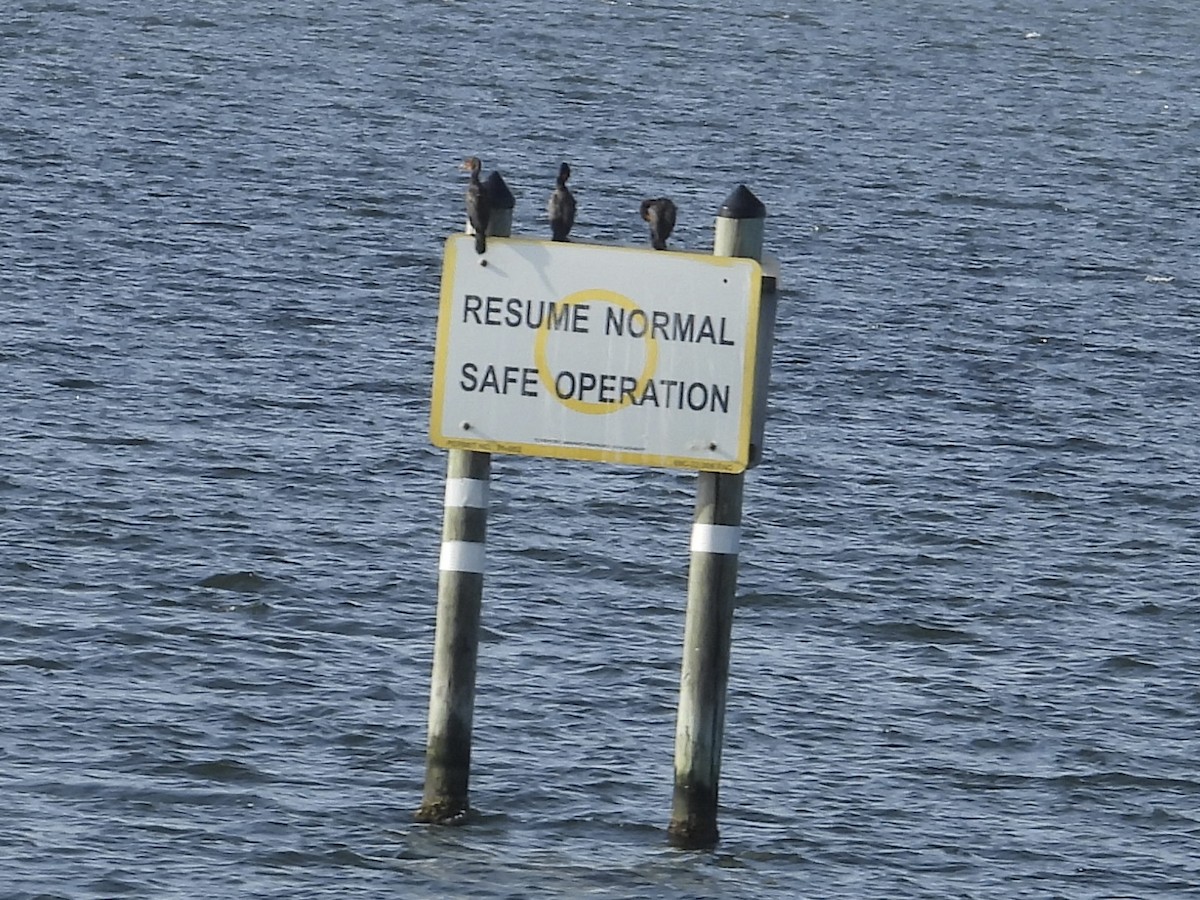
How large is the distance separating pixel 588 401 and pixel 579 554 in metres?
8.46

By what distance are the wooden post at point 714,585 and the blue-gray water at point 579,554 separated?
94 cm

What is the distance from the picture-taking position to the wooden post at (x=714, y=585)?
49.5 ft

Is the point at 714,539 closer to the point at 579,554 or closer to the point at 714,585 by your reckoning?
the point at 714,585

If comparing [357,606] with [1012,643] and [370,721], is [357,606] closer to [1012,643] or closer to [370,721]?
[370,721]

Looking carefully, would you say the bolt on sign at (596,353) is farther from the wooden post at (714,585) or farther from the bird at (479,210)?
the wooden post at (714,585)

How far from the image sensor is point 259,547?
2309 centimetres

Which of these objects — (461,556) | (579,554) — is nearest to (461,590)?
(461,556)

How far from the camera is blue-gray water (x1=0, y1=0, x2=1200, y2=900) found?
16.4 meters

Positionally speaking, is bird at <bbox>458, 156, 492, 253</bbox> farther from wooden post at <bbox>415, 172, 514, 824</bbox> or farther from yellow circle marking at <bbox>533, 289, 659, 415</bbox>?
yellow circle marking at <bbox>533, 289, 659, 415</bbox>

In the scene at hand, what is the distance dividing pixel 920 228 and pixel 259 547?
24.6 meters

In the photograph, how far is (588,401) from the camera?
1527 cm

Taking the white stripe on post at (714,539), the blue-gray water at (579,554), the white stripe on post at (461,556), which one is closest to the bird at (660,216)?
the white stripe on post at (714,539)

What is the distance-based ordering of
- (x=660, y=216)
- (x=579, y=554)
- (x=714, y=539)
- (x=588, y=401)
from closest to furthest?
(x=714, y=539)
(x=588, y=401)
(x=660, y=216)
(x=579, y=554)

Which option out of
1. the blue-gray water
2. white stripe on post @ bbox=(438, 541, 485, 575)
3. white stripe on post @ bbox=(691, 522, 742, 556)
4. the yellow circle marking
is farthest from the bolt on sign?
the blue-gray water
